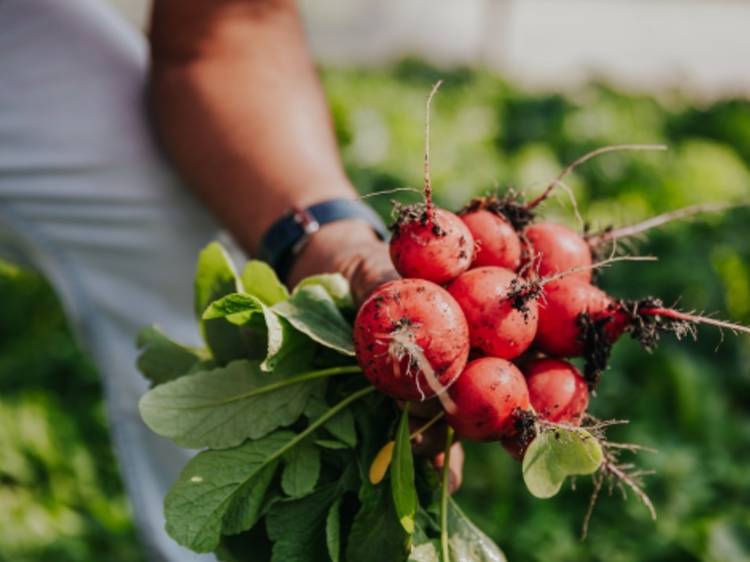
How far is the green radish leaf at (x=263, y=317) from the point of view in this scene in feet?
4.89

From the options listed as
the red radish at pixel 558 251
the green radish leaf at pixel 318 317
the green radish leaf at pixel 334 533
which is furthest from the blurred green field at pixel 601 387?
the green radish leaf at pixel 334 533

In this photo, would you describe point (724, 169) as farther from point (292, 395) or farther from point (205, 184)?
point (292, 395)

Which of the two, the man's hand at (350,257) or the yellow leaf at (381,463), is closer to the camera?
the yellow leaf at (381,463)

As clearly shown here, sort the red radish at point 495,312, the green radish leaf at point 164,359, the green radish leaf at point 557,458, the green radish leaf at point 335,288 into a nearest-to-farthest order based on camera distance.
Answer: the green radish leaf at point 557,458 → the red radish at point 495,312 → the green radish leaf at point 335,288 → the green radish leaf at point 164,359

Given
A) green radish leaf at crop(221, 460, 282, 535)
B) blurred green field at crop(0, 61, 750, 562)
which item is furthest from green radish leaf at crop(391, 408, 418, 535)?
blurred green field at crop(0, 61, 750, 562)

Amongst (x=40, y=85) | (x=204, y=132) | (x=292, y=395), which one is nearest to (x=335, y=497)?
(x=292, y=395)

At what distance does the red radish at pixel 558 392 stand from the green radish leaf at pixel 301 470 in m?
0.39

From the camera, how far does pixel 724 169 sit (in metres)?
5.04

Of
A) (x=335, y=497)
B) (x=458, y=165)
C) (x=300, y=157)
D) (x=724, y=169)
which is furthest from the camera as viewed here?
(x=724, y=169)

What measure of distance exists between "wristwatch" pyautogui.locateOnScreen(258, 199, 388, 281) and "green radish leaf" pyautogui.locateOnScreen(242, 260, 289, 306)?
0.25 metres

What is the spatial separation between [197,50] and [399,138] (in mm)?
2861

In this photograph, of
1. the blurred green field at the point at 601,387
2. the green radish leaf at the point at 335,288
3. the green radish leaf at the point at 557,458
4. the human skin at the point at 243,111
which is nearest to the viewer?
the green radish leaf at the point at 557,458

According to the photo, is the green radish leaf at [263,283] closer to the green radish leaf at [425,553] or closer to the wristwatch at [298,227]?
the wristwatch at [298,227]

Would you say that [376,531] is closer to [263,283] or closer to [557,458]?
[557,458]
